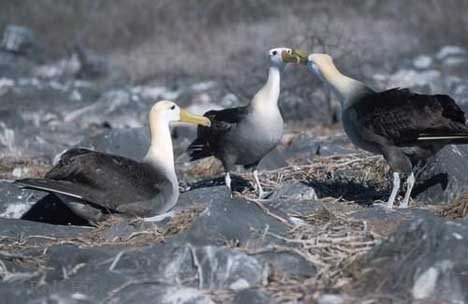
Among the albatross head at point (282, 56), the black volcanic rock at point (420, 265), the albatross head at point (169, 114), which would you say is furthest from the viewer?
the albatross head at point (282, 56)

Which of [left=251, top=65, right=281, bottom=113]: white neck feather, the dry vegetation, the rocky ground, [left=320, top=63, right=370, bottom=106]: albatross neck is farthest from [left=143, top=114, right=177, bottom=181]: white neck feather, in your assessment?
the dry vegetation

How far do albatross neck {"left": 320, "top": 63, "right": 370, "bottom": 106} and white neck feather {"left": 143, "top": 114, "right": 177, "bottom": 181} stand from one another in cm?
119

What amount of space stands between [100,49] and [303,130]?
1127 centimetres

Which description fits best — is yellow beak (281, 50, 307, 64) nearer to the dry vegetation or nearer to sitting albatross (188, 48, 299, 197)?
sitting albatross (188, 48, 299, 197)

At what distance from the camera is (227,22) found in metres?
23.6

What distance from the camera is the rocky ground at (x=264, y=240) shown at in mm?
5688

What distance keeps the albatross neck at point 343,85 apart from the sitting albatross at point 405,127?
13 cm

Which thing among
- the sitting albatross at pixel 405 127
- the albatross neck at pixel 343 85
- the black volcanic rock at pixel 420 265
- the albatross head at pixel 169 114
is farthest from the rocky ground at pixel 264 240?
the albatross neck at pixel 343 85

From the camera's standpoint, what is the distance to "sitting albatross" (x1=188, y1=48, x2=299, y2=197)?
8.83 meters

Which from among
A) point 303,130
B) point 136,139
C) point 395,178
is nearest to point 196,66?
point 303,130

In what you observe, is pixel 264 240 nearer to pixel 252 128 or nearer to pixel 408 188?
pixel 408 188

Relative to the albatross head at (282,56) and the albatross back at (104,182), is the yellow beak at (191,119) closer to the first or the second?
the albatross back at (104,182)

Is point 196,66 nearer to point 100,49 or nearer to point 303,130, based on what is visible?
point 100,49

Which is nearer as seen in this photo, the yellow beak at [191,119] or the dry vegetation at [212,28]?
the yellow beak at [191,119]
